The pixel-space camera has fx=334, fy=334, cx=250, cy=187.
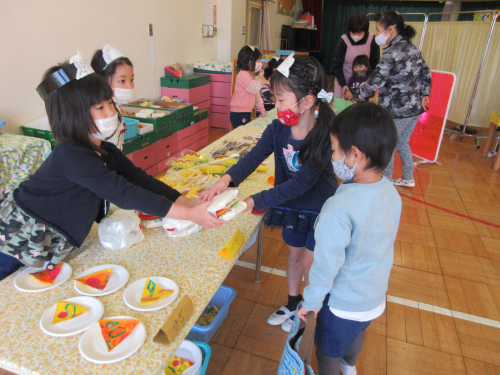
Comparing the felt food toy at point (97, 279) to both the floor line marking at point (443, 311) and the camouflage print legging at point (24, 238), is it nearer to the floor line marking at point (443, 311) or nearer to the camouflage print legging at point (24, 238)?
the camouflage print legging at point (24, 238)

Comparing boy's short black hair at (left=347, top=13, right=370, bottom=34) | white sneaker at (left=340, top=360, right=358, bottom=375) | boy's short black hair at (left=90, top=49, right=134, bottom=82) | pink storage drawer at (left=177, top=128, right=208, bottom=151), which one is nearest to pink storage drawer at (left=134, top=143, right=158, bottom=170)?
pink storage drawer at (left=177, top=128, right=208, bottom=151)

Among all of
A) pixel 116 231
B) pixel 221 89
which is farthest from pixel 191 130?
pixel 116 231

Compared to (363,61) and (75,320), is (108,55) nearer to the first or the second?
(75,320)

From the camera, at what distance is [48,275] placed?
3.66 feet

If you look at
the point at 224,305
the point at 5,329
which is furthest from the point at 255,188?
the point at 5,329

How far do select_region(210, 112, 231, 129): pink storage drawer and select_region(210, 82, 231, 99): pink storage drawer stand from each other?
31cm

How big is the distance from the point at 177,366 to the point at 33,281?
63cm

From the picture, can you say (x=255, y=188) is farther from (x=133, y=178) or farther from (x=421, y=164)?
(x=421, y=164)

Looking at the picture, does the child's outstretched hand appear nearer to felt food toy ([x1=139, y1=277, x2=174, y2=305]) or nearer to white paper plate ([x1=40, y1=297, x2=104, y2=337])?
felt food toy ([x1=139, y1=277, x2=174, y2=305])

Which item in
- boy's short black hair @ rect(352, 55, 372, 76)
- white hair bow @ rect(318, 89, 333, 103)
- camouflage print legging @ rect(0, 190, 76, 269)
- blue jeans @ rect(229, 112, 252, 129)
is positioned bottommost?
blue jeans @ rect(229, 112, 252, 129)

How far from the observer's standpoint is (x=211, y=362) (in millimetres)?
1682

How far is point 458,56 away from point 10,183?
6.76 metres

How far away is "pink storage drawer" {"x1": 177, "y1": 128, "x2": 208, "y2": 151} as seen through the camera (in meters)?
4.31

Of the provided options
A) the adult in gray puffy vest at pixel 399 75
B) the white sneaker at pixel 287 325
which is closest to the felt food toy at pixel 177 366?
the white sneaker at pixel 287 325
